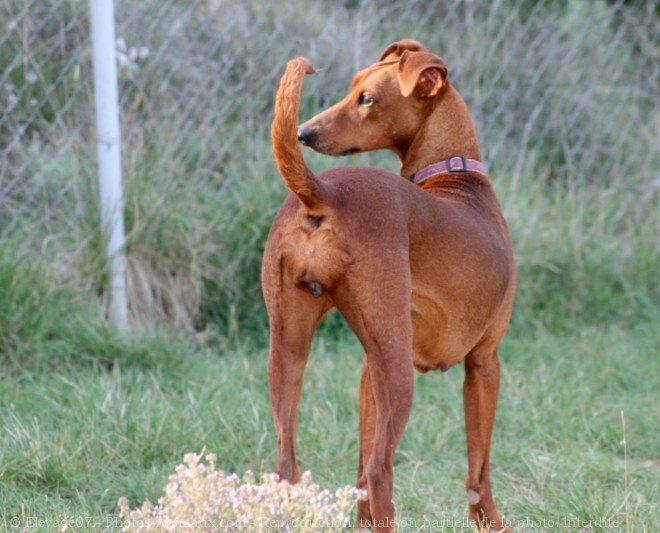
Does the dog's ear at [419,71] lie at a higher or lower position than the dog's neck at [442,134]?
higher

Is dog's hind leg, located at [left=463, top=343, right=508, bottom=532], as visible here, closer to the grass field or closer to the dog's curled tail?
the grass field

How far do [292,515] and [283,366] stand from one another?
1.70 ft

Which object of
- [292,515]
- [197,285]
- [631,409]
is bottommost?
[631,409]

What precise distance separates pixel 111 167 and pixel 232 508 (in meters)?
2.85

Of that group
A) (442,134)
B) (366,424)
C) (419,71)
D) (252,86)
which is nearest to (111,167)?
(252,86)

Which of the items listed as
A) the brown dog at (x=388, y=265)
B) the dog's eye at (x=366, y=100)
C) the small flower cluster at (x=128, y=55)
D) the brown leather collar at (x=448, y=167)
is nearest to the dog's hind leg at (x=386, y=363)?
the brown dog at (x=388, y=265)

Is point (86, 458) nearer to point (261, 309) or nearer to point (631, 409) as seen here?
point (261, 309)

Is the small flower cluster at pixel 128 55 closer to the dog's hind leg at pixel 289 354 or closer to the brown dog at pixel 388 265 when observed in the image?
the brown dog at pixel 388 265

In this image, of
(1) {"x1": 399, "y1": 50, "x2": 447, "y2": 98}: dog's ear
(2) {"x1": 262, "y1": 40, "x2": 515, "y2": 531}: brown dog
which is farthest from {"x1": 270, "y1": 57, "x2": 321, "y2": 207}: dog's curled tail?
(1) {"x1": 399, "y1": 50, "x2": 447, "y2": 98}: dog's ear

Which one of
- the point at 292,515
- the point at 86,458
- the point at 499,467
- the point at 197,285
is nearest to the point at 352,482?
the point at 499,467

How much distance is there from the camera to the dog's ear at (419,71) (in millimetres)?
3400

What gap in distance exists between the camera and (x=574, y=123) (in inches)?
273

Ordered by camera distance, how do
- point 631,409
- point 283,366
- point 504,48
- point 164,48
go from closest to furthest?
point 283,366, point 631,409, point 164,48, point 504,48

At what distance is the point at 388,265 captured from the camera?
2.80 m
